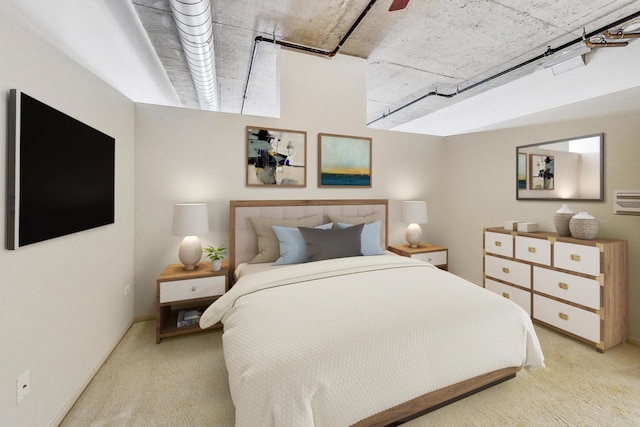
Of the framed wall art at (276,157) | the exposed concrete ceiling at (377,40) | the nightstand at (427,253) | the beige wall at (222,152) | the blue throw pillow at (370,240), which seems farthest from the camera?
the nightstand at (427,253)

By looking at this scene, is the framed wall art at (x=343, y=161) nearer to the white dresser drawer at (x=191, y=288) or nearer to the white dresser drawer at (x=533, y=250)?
the white dresser drawer at (x=191, y=288)

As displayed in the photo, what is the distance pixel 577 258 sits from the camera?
252 centimetres

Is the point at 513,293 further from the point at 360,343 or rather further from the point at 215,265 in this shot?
the point at 215,265

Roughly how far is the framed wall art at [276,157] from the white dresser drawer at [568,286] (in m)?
2.76

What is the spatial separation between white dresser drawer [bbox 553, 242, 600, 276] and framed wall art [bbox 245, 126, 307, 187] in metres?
2.74

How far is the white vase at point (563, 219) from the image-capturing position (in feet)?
9.05

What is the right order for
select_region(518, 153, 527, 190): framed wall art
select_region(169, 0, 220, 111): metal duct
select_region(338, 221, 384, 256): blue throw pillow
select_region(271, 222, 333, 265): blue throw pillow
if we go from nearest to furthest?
select_region(169, 0, 220, 111): metal duct, select_region(271, 222, 333, 265): blue throw pillow, select_region(338, 221, 384, 256): blue throw pillow, select_region(518, 153, 527, 190): framed wall art

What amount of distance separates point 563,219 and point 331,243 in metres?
2.41

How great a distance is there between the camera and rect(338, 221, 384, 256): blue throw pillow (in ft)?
9.68

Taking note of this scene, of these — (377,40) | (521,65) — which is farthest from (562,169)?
(377,40)

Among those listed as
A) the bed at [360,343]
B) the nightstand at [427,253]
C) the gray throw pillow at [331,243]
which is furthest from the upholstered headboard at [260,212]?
the bed at [360,343]

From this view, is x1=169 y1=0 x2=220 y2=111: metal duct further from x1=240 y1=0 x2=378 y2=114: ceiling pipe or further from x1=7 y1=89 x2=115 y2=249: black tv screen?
x1=7 y1=89 x2=115 y2=249: black tv screen

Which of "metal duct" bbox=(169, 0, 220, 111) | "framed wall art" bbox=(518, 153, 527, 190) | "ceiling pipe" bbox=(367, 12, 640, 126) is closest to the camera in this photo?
"metal duct" bbox=(169, 0, 220, 111)

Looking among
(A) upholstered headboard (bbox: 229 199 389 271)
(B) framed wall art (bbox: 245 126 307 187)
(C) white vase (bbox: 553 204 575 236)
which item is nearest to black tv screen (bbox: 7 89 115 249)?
(A) upholstered headboard (bbox: 229 199 389 271)
